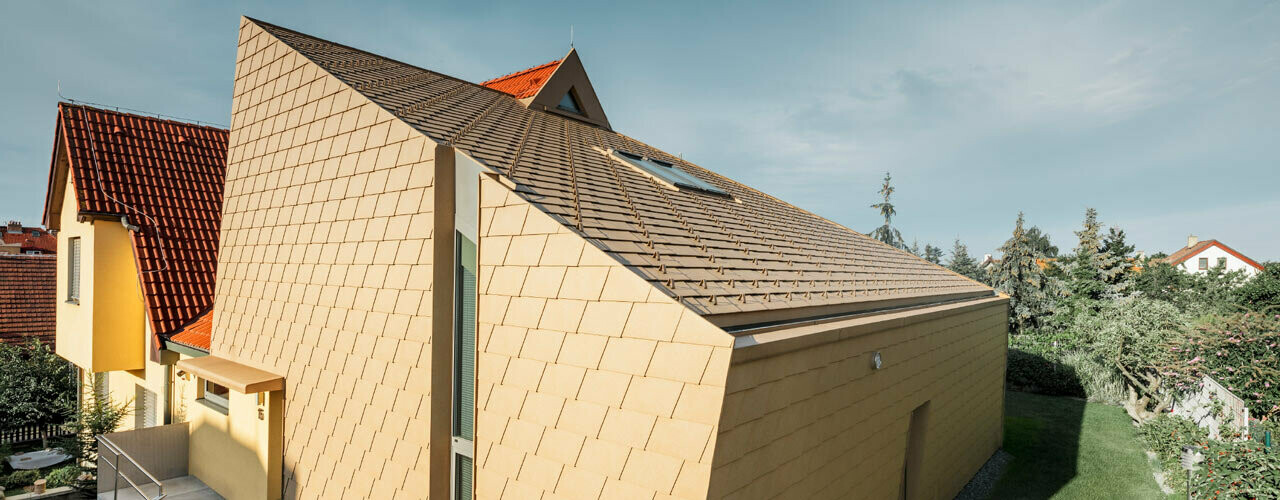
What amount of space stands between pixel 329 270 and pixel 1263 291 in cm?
3278

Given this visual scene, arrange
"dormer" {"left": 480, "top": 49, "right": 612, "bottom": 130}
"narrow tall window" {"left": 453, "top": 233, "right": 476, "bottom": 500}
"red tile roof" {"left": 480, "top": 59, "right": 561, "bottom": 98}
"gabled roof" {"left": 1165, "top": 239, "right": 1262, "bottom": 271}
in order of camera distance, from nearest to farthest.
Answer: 1. "narrow tall window" {"left": 453, "top": 233, "right": 476, "bottom": 500}
2. "dormer" {"left": 480, "top": 49, "right": 612, "bottom": 130}
3. "red tile roof" {"left": 480, "top": 59, "right": 561, "bottom": 98}
4. "gabled roof" {"left": 1165, "top": 239, "right": 1262, "bottom": 271}

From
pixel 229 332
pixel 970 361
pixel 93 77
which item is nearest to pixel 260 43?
pixel 229 332

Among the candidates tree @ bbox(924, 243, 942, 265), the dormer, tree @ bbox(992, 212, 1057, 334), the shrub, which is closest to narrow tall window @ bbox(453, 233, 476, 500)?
the dormer

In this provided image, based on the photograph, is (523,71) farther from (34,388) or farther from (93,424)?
(34,388)

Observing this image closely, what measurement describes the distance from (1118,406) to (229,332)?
22168 mm

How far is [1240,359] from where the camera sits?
1166cm

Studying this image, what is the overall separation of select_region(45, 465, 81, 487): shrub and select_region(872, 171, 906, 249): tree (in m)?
45.2

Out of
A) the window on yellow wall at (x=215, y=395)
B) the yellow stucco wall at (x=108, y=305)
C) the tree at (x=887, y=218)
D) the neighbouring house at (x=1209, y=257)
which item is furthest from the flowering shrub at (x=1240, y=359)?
the neighbouring house at (x=1209, y=257)

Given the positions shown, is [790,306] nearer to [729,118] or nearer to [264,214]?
[264,214]

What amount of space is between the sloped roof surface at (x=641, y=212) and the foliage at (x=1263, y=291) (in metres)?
20.9

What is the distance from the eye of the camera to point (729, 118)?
2231 centimetres

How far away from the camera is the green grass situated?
960 centimetres

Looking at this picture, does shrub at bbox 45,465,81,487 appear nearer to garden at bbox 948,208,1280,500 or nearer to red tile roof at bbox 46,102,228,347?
red tile roof at bbox 46,102,228,347

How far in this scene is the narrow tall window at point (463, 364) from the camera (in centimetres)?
519
